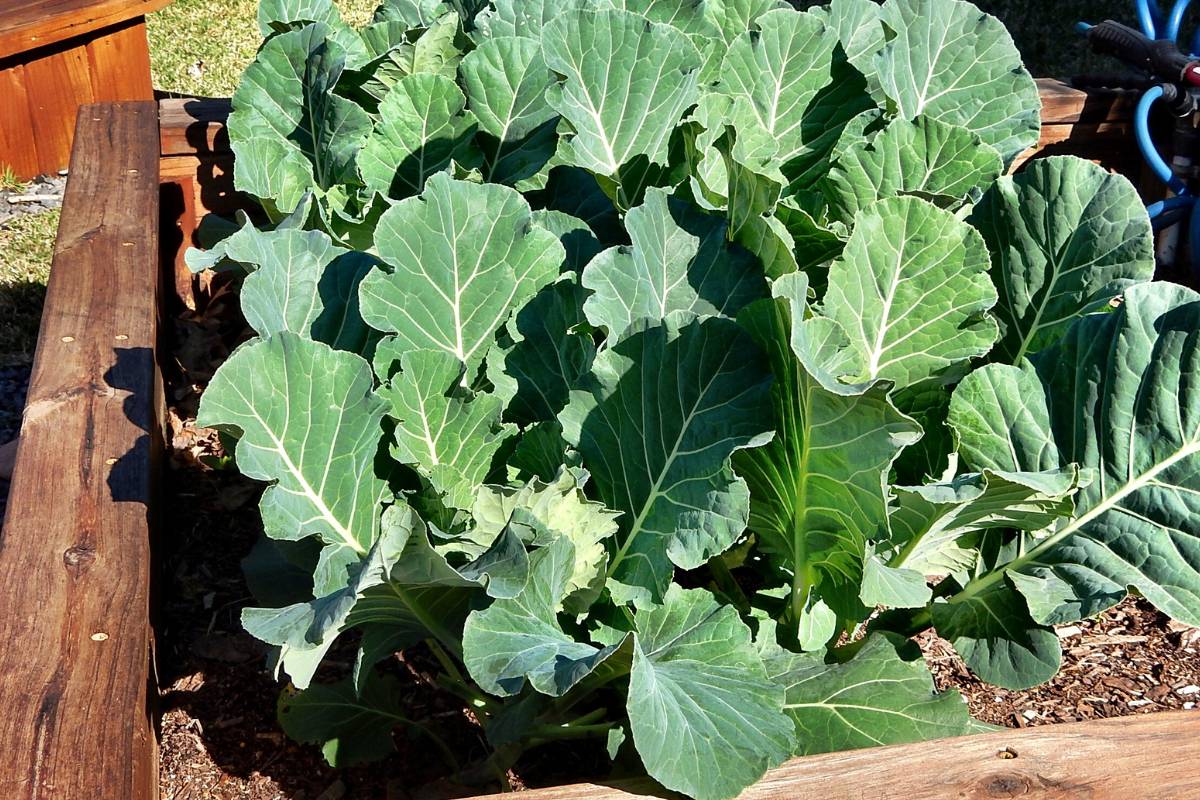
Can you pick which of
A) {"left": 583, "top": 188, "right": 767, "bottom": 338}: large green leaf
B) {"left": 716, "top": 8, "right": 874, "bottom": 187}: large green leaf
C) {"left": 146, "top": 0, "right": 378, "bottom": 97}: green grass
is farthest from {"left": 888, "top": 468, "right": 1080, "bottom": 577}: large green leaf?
{"left": 146, "top": 0, "right": 378, "bottom": 97}: green grass

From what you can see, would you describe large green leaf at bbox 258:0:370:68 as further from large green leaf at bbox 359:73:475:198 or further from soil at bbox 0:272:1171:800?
soil at bbox 0:272:1171:800

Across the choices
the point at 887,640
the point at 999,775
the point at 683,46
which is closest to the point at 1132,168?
the point at 683,46

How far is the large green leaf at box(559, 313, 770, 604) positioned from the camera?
1.56 metres

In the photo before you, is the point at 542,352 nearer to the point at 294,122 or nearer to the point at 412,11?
the point at 294,122

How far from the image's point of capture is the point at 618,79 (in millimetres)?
2109

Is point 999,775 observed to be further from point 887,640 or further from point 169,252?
point 169,252

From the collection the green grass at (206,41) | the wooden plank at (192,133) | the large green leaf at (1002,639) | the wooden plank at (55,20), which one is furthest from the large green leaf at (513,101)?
the green grass at (206,41)

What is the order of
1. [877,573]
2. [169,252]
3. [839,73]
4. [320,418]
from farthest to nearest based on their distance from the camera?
[169,252]
[839,73]
[320,418]
[877,573]

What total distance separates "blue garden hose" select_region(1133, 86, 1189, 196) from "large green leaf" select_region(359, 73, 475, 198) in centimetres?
223

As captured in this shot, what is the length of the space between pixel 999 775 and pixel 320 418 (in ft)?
3.31

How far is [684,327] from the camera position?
1.59 metres

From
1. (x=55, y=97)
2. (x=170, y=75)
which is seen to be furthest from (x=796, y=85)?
(x=170, y=75)

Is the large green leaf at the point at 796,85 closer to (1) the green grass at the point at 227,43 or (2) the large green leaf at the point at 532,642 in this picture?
(2) the large green leaf at the point at 532,642

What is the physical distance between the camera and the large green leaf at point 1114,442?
162cm
